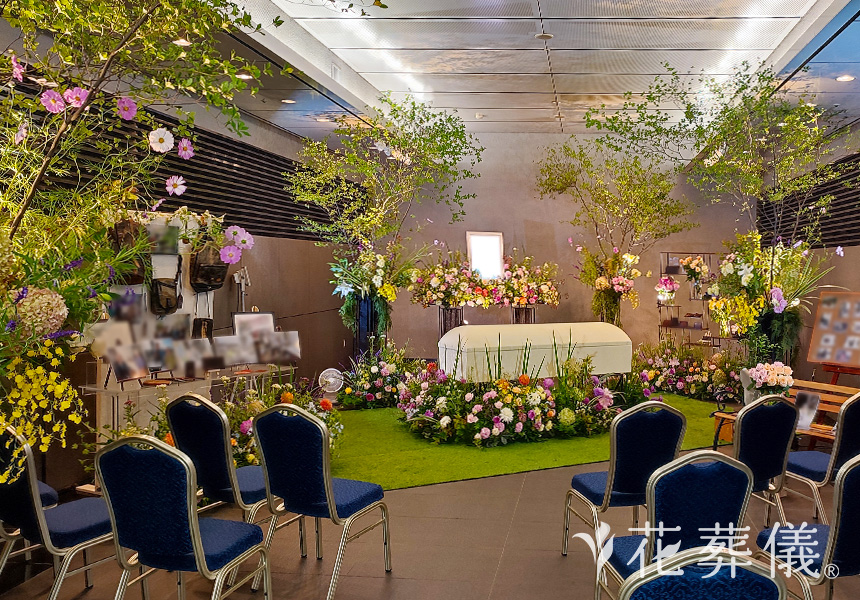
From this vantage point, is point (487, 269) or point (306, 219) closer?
point (306, 219)

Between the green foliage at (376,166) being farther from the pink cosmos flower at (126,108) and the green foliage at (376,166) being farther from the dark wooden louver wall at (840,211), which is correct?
the pink cosmos flower at (126,108)

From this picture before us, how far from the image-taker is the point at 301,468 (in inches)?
133

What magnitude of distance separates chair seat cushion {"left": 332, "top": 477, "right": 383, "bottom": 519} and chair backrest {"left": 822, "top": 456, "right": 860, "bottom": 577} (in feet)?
6.36

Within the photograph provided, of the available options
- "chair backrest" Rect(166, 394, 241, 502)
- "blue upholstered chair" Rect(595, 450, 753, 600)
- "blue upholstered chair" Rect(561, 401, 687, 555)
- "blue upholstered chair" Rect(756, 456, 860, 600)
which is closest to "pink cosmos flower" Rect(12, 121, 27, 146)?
"chair backrest" Rect(166, 394, 241, 502)

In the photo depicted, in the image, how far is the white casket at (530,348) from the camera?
655cm

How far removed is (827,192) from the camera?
29.1 feet

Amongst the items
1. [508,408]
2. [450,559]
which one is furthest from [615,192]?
[450,559]

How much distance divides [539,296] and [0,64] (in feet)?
25.3

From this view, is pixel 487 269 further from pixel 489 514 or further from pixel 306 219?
pixel 489 514

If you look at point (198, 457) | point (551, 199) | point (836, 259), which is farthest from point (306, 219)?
point (836, 259)

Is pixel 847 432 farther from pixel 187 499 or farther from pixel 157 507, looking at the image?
pixel 157 507

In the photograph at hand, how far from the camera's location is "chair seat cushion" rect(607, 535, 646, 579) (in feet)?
9.29

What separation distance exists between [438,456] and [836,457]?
3.04 metres

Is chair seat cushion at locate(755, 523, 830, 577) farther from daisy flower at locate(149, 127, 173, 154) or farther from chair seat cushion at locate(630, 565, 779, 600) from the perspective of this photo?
daisy flower at locate(149, 127, 173, 154)
